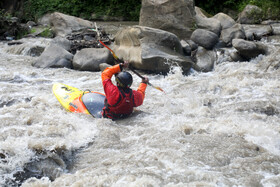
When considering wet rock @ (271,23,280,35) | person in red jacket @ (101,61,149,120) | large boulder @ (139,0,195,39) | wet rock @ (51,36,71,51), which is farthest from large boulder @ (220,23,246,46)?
person in red jacket @ (101,61,149,120)

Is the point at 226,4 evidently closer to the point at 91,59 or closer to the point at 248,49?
the point at 248,49

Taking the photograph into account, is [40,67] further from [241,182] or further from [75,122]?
[241,182]

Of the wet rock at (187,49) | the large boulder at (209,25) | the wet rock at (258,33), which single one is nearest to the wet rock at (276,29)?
the wet rock at (258,33)

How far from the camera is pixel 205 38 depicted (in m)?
8.79

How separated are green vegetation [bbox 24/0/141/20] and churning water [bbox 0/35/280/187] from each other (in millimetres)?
11309

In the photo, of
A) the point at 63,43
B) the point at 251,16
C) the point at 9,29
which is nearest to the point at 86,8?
the point at 9,29

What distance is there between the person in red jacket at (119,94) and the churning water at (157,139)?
0.16 m

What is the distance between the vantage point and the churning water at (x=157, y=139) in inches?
117

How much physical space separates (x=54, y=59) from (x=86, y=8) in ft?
33.5

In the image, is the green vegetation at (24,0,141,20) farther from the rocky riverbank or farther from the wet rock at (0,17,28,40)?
the rocky riverbank

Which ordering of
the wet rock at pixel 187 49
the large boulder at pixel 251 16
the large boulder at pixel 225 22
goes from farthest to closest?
1. the large boulder at pixel 251 16
2. the large boulder at pixel 225 22
3. the wet rock at pixel 187 49

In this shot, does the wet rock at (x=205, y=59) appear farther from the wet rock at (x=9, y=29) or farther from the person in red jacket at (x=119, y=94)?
the wet rock at (x=9, y=29)

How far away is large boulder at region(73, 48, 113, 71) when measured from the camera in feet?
26.7

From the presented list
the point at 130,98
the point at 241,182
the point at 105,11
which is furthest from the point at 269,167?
the point at 105,11
